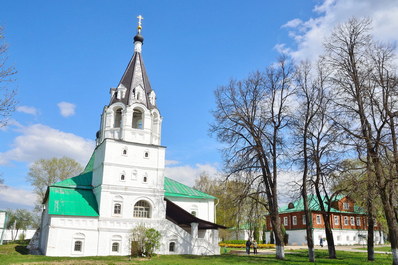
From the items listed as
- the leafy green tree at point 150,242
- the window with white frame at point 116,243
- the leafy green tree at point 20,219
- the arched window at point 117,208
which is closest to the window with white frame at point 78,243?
the window with white frame at point 116,243

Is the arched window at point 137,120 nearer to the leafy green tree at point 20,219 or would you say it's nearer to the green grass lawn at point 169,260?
the green grass lawn at point 169,260

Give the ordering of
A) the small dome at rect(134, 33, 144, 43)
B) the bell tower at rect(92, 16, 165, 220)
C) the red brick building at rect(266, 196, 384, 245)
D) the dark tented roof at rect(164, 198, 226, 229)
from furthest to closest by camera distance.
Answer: the red brick building at rect(266, 196, 384, 245), the small dome at rect(134, 33, 144, 43), the dark tented roof at rect(164, 198, 226, 229), the bell tower at rect(92, 16, 165, 220)

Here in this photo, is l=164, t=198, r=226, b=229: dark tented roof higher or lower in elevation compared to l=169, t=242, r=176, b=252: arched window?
higher

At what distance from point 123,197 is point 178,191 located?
7722 millimetres

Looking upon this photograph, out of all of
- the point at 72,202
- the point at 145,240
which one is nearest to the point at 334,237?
the point at 145,240

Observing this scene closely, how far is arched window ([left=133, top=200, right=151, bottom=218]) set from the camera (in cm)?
2695

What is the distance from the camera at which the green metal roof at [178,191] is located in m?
32.3

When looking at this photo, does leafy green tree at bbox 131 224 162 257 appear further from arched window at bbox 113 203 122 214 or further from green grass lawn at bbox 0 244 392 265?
arched window at bbox 113 203 122 214

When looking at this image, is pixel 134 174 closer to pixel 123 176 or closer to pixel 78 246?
pixel 123 176

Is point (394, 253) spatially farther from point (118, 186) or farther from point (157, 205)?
point (118, 186)

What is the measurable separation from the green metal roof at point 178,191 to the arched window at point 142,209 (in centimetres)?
438

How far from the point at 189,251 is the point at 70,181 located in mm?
11216

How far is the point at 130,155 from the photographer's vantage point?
2752 centimetres

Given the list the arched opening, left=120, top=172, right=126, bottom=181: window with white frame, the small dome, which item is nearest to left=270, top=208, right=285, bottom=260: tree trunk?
left=120, top=172, right=126, bottom=181: window with white frame
